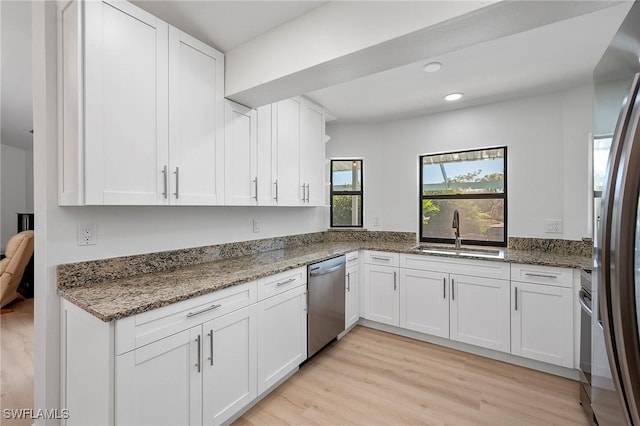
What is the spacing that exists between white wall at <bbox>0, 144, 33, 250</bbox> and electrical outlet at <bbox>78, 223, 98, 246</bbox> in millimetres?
6301

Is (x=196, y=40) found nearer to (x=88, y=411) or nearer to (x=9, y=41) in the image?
(x=9, y=41)

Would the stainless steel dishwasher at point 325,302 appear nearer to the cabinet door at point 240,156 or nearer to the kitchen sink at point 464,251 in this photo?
the cabinet door at point 240,156

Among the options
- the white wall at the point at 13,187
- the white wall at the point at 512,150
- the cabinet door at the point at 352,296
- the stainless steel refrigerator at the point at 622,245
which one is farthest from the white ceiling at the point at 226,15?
the white wall at the point at 13,187

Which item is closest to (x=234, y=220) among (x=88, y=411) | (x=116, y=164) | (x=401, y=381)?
(x=116, y=164)

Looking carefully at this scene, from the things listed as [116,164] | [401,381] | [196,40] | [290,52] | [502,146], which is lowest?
[401,381]

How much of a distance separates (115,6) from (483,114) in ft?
10.7

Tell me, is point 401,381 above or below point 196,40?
below

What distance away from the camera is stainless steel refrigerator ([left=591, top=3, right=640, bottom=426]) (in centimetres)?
70

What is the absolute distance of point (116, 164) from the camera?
150 centimetres

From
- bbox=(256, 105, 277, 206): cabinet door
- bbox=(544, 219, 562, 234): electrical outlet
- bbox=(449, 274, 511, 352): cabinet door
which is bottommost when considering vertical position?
bbox=(449, 274, 511, 352): cabinet door

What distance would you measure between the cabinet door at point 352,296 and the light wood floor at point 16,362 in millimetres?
2387

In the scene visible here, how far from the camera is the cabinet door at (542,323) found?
2.21 m

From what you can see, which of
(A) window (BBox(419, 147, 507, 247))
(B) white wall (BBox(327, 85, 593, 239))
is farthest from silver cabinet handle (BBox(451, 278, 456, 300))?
(B) white wall (BBox(327, 85, 593, 239))

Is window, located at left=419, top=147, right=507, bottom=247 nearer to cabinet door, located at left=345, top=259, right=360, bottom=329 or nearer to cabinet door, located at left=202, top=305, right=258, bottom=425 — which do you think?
cabinet door, located at left=345, top=259, right=360, bottom=329
